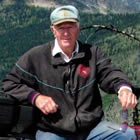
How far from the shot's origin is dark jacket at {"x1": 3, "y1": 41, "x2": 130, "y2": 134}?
4.11 m

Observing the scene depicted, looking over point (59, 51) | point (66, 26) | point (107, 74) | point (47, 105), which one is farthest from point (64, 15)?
point (47, 105)

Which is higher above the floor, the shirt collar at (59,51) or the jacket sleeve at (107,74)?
the shirt collar at (59,51)

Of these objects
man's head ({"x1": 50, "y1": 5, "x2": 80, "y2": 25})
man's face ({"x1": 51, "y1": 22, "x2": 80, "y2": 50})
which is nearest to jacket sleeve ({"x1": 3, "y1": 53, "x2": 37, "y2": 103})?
man's face ({"x1": 51, "y1": 22, "x2": 80, "y2": 50})

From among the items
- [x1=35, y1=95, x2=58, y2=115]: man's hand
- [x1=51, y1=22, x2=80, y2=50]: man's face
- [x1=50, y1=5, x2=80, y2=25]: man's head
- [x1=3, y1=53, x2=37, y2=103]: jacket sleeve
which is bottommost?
[x1=35, y1=95, x2=58, y2=115]: man's hand

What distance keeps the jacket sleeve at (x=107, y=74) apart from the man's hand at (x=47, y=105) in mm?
734

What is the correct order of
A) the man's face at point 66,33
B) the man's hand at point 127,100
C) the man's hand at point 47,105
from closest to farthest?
the man's hand at point 127,100 < the man's hand at point 47,105 < the man's face at point 66,33

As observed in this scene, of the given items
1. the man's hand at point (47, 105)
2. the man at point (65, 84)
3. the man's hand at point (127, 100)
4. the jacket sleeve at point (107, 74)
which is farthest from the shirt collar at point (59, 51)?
the man's hand at point (127, 100)

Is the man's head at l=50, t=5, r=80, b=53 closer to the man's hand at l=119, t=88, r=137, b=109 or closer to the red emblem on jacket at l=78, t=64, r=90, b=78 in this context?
the red emblem on jacket at l=78, t=64, r=90, b=78

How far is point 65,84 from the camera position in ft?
13.7

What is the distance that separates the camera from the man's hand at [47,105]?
388 cm

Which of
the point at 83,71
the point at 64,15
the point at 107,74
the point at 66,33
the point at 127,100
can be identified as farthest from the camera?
the point at 107,74

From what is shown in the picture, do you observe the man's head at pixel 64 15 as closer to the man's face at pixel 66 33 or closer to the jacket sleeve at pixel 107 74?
the man's face at pixel 66 33

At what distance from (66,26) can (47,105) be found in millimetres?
916

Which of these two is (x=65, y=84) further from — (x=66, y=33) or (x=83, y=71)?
(x=66, y=33)
